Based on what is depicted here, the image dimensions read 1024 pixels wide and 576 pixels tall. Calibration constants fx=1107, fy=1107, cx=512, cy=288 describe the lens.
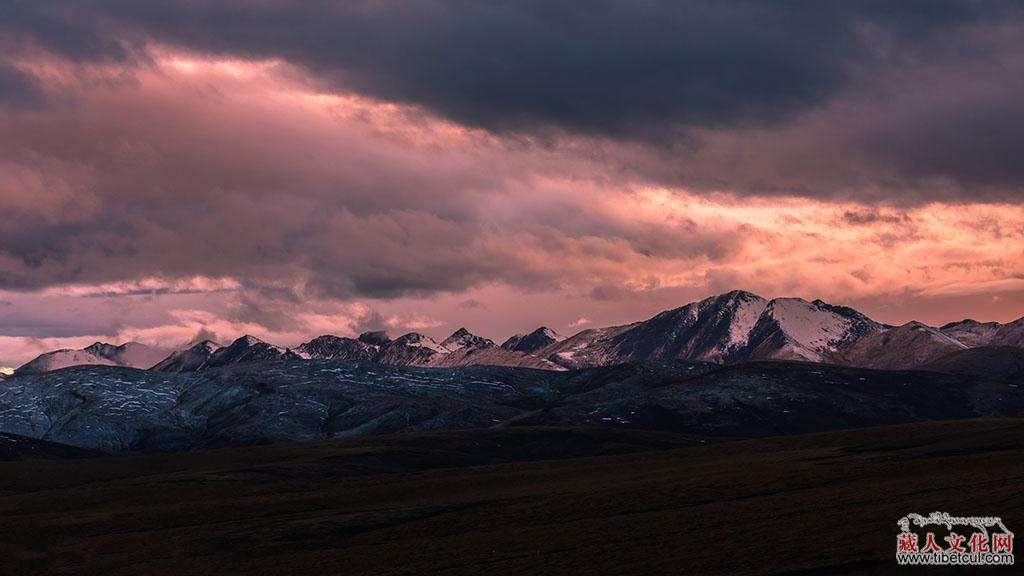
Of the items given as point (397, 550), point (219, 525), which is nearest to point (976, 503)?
point (397, 550)

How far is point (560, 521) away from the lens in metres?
131

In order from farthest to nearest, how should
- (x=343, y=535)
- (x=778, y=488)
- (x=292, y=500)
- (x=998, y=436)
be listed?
(x=998, y=436) → (x=292, y=500) → (x=778, y=488) → (x=343, y=535)

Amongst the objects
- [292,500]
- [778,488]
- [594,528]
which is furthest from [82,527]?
[778,488]

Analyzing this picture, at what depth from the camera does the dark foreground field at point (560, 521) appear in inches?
3693

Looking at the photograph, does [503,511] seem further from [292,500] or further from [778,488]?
[292,500]

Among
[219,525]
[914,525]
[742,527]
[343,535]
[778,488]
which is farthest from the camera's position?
[219,525]

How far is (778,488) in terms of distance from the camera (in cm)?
14312

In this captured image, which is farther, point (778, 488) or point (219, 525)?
point (219, 525)

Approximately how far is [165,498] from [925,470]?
129291 millimetres

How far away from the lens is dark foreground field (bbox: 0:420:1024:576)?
308 ft

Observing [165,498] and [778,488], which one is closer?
[778,488]

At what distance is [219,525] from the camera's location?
156250 millimetres

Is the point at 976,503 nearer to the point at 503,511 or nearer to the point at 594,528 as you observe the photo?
the point at 594,528

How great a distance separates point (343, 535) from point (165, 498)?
77868 mm
